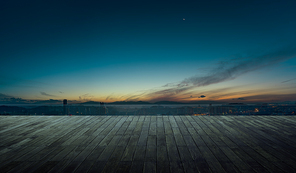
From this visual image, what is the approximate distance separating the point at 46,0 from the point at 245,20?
892cm

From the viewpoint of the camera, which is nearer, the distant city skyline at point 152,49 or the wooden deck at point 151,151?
the wooden deck at point 151,151

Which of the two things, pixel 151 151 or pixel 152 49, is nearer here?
pixel 151 151

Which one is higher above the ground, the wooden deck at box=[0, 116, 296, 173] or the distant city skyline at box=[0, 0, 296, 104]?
the distant city skyline at box=[0, 0, 296, 104]

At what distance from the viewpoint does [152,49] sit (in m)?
7.35

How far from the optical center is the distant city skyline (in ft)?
18.6

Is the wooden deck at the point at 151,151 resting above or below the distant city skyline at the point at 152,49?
below

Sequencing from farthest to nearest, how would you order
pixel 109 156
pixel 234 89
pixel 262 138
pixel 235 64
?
pixel 234 89
pixel 235 64
pixel 262 138
pixel 109 156

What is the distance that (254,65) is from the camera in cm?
752

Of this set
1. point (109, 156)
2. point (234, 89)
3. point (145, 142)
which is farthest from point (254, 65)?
point (109, 156)

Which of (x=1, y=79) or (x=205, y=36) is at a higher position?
(x=205, y=36)

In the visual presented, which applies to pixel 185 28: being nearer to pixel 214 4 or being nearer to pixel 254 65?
pixel 214 4

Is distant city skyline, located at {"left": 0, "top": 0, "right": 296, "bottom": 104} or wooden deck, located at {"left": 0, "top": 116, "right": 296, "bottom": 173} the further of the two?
distant city skyline, located at {"left": 0, "top": 0, "right": 296, "bottom": 104}

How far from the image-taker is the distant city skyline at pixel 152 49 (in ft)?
18.6

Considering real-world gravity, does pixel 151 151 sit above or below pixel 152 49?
below
